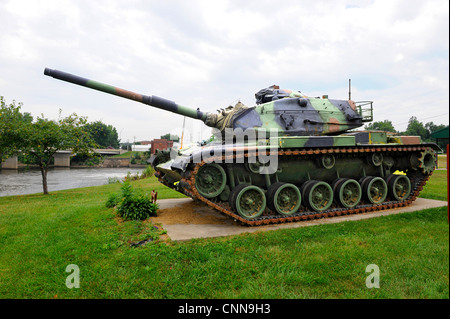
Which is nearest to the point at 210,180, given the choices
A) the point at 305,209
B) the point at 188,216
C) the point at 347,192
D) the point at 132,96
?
the point at 188,216

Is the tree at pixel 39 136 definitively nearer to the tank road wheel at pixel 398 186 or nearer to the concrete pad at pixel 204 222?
the concrete pad at pixel 204 222

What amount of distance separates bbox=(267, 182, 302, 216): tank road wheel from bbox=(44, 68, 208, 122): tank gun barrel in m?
3.25

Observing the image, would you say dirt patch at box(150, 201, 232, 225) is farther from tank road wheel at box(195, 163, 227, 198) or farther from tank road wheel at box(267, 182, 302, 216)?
tank road wheel at box(267, 182, 302, 216)

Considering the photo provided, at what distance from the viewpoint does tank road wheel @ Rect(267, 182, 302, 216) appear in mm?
7191

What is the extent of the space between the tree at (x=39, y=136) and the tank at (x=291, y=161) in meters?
7.84

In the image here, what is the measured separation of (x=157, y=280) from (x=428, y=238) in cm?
475

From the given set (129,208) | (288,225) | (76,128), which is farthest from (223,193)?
(76,128)

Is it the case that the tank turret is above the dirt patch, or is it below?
above

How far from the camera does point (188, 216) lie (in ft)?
26.1

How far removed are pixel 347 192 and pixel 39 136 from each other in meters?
14.1

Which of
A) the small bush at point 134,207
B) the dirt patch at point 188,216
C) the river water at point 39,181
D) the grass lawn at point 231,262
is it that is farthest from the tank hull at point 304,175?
the river water at point 39,181

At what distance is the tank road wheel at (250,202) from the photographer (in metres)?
6.80

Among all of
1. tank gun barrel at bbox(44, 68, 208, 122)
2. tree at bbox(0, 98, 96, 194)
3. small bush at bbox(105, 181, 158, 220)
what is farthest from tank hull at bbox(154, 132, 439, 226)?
tree at bbox(0, 98, 96, 194)

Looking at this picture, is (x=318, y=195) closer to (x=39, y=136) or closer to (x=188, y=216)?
(x=188, y=216)
